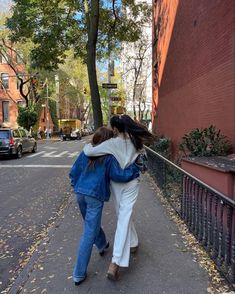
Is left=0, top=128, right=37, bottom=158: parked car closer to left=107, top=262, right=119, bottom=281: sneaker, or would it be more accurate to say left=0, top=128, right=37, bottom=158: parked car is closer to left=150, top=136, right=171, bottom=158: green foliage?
left=150, top=136, right=171, bottom=158: green foliage

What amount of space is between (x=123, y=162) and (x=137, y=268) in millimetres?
1246

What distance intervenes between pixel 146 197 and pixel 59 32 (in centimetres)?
936

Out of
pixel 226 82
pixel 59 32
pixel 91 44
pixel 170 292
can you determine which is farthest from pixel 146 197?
pixel 59 32

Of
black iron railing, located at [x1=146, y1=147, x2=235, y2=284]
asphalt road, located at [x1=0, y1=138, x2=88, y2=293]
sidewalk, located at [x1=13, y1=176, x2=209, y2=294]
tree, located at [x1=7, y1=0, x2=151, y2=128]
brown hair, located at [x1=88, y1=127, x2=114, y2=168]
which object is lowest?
asphalt road, located at [x1=0, y1=138, x2=88, y2=293]

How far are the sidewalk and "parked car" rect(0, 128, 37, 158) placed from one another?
14106mm

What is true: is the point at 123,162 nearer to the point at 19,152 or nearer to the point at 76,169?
the point at 76,169

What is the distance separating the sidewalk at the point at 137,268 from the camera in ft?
12.6


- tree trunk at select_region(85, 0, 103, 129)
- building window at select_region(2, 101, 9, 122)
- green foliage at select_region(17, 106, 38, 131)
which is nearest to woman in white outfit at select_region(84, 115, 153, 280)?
tree trunk at select_region(85, 0, 103, 129)

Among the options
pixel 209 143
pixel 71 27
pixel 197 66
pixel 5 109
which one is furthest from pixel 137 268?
pixel 5 109

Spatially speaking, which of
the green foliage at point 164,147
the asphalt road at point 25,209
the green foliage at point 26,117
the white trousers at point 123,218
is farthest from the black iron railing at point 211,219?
the green foliage at point 26,117

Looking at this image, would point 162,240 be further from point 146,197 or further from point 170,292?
point 146,197

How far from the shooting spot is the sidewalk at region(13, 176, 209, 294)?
3828 mm

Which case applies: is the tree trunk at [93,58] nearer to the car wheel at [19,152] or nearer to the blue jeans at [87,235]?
the blue jeans at [87,235]

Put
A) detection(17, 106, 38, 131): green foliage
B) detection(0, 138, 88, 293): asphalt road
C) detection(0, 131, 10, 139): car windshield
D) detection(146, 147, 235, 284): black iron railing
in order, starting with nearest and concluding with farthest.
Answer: detection(146, 147, 235, 284): black iron railing → detection(0, 138, 88, 293): asphalt road → detection(0, 131, 10, 139): car windshield → detection(17, 106, 38, 131): green foliage
